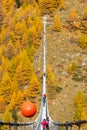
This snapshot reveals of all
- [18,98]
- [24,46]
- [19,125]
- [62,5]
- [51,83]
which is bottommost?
[18,98]

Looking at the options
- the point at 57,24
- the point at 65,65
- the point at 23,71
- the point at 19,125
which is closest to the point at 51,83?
the point at 65,65

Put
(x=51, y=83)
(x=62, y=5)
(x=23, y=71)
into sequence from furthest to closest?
(x=62, y=5), (x=23, y=71), (x=51, y=83)

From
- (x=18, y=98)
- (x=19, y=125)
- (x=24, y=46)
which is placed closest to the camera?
(x=19, y=125)

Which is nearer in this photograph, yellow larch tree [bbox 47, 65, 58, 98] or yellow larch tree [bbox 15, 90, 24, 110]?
Result: yellow larch tree [bbox 47, 65, 58, 98]

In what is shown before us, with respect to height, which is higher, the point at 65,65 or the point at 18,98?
the point at 65,65

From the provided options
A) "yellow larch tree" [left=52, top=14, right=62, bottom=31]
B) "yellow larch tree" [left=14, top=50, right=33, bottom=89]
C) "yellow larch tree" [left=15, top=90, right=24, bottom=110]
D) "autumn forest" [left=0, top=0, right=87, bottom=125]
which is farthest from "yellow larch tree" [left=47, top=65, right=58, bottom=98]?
"yellow larch tree" [left=52, top=14, right=62, bottom=31]

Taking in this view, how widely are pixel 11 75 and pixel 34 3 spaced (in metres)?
50.5

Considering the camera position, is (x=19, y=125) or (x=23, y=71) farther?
(x=23, y=71)

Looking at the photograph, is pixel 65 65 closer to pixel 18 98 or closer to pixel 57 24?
pixel 57 24

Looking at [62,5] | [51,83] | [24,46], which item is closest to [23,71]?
[51,83]

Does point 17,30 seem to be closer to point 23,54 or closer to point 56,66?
point 23,54

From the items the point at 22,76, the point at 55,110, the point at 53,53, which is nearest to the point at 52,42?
the point at 53,53

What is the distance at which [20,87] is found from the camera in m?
150

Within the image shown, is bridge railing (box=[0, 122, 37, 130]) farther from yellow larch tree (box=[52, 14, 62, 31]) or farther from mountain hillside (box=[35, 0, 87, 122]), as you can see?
yellow larch tree (box=[52, 14, 62, 31])
